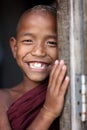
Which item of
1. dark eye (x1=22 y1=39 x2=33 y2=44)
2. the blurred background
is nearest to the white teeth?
dark eye (x1=22 y1=39 x2=33 y2=44)

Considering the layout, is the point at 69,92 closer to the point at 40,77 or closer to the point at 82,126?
the point at 82,126

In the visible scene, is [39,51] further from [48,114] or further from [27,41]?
[48,114]

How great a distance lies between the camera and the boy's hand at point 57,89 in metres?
1.49

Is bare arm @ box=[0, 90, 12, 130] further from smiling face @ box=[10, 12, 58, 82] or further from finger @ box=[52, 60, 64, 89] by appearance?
finger @ box=[52, 60, 64, 89]

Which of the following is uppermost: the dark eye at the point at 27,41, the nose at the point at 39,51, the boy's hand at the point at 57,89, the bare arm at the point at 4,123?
the dark eye at the point at 27,41

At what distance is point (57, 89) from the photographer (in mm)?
1526

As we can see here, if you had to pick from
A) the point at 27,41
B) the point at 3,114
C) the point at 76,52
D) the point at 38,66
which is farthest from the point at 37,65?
the point at 76,52

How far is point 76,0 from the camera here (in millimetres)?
1452

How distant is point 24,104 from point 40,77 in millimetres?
158

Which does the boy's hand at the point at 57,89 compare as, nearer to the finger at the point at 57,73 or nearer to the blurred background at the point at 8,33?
the finger at the point at 57,73

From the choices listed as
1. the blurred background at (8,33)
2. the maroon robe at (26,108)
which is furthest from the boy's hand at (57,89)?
the blurred background at (8,33)

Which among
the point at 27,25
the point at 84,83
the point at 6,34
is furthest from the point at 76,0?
the point at 6,34

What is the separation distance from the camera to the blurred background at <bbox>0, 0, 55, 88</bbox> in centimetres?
408

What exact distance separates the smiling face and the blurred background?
2161 mm
